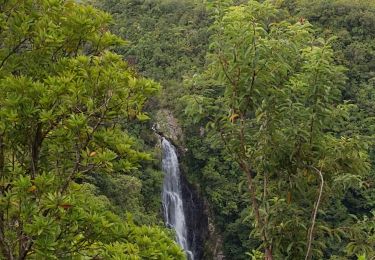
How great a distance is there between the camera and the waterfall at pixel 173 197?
68.8 feet

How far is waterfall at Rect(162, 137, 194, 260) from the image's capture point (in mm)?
20969

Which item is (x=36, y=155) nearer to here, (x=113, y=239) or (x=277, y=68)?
(x=113, y=239)

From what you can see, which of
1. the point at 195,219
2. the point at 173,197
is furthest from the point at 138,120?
the point at 195,219

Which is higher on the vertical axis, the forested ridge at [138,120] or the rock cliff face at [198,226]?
the forested ridge at [138,120]

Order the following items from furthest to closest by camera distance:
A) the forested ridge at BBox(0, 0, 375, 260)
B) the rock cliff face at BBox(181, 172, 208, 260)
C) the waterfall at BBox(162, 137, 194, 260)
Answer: the rock cliff face at BBox(181, 172, 208, 260), the waterfall at BBox(162, 137, 194, 260), the forested ridge at BBox(0, 0, 375, 260)

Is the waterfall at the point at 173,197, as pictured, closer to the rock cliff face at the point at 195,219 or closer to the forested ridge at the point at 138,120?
the rock cliff face at the point at 195,219

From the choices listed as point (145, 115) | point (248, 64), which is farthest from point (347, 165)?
point (145, 115)

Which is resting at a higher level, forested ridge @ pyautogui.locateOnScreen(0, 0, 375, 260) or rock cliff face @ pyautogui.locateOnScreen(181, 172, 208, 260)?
forested ridge @ pyautogui.locateOnScreen(0, 0, 375, 260)

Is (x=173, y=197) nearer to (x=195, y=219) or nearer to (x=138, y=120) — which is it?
(x=195, y=219)

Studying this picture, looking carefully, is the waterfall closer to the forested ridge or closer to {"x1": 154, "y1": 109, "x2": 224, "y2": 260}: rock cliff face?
{"x1": 154, "y1": 109, "x2": 224, "y2": 260}: rock cliff face

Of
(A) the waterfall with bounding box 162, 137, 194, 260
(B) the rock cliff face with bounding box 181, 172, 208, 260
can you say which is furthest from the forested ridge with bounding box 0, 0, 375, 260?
(B) the rock cliff face with bounding box 181, 172, 208, 260

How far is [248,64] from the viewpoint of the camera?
321 cm

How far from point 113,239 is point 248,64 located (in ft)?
4.33

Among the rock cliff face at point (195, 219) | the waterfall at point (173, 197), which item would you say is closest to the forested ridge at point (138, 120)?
the waterfall at point (173, 197)
